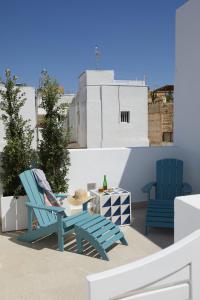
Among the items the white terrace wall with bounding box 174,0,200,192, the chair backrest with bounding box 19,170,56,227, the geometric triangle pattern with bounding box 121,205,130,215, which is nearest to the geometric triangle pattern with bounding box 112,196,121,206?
the geometric triangle pattern with bounding box 121,205,130,215

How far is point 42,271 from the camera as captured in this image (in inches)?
145

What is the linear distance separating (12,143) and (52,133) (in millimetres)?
747

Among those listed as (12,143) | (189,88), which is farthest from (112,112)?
(12,143)

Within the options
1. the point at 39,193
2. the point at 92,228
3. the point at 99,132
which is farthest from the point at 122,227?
the point at 99,132

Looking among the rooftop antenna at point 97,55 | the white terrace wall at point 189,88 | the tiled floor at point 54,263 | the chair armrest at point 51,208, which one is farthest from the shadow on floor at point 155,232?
the rooftop antenna at point 97,55

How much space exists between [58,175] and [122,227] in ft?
4.90

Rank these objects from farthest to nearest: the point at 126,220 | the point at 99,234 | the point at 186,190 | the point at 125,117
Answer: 1. the point at 125,117
2. the point at 186,190
3. the point at 126,220
4. the point at 99,234

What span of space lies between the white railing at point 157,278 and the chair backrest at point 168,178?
174 inches

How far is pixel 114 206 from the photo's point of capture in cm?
527

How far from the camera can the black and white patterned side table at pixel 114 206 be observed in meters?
5.23

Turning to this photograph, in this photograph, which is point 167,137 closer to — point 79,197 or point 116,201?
point 79,197

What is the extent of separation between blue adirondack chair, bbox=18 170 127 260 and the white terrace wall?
8.82 ft

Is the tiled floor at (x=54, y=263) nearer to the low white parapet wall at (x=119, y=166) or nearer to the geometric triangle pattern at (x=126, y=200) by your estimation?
the geometric triangle pattern at (x=126, y=200)

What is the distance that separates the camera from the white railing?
4.18 feet
